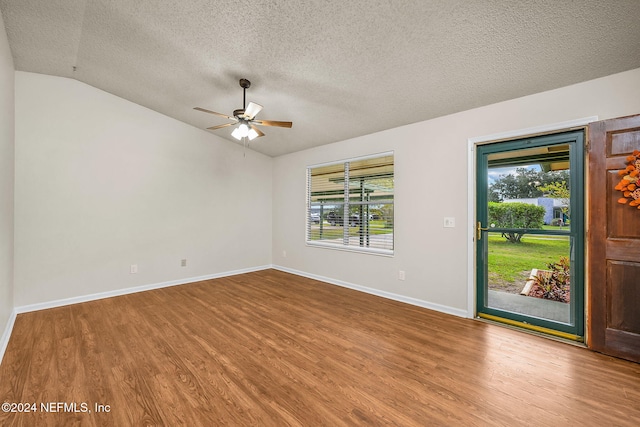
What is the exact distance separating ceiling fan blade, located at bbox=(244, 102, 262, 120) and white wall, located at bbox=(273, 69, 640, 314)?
2.07 meters

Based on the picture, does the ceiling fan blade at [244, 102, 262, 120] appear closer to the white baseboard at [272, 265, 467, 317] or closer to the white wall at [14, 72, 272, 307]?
the white wall at [14, 72, 272, 307]

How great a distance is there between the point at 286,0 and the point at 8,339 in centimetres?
404

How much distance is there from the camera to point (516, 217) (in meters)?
3.01

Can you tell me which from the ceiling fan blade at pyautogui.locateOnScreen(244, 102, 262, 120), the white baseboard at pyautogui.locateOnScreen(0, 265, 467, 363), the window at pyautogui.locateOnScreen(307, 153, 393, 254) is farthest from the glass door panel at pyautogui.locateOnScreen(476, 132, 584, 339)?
the ceiling fan blade at pyautogui.locateOnScreen(244, 102, 262, 120)

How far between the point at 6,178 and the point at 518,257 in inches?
225

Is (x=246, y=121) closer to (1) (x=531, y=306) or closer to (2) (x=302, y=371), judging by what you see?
(2) (x=302, y=371)

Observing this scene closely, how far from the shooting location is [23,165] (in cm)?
336

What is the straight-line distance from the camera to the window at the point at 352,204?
4180 millimetres

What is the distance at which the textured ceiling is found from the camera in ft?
6.49

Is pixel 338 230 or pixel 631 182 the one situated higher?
pixel 631 182

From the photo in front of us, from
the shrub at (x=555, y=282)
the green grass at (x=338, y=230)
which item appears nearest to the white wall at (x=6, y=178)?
the green grass at (x=338, y=230)

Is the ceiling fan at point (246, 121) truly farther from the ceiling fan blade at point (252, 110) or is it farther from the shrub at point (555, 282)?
the shrub at point (555, 282)

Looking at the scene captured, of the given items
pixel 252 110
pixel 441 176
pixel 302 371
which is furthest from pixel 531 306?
pixel 252 110

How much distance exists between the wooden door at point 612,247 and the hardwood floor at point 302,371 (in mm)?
224
